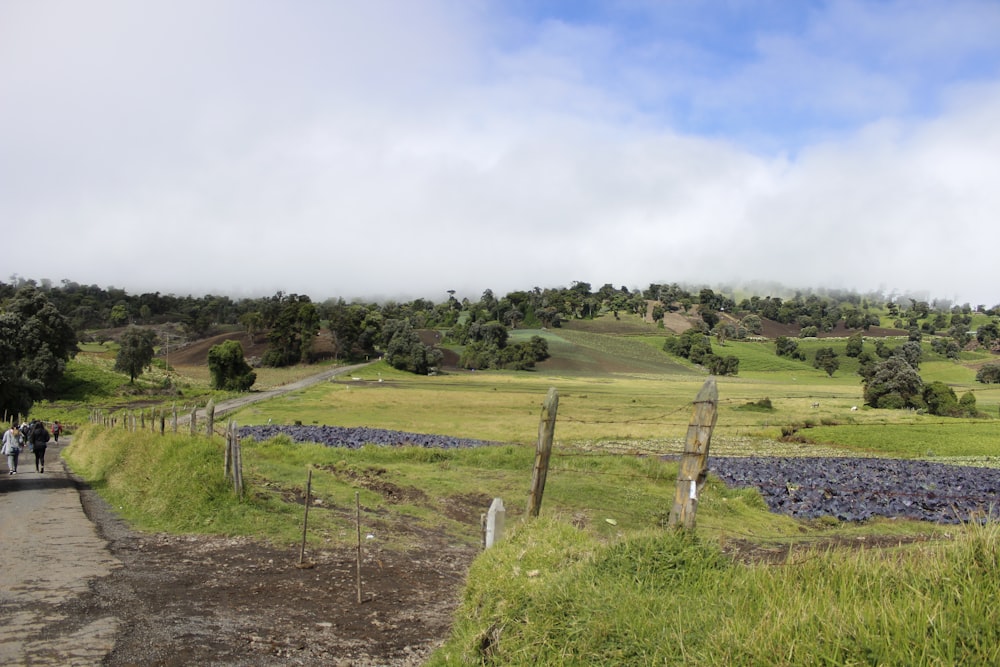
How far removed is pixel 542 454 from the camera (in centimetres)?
1050

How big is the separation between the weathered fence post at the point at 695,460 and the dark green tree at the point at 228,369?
9201 cm

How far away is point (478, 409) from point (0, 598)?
212ft

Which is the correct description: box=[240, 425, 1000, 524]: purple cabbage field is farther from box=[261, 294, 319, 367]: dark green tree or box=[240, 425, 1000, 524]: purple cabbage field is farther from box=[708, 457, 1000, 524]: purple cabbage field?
box=[261, 294, 319, 367]: dark green tree

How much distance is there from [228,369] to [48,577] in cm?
8687

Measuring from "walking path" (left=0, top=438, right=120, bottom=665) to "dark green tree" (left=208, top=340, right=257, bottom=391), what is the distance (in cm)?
7509

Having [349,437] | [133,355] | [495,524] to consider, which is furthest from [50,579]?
[133,355]

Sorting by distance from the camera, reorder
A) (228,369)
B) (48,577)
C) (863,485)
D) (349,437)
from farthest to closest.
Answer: (228,369) < (349,437) < (863,485) < (48,577)

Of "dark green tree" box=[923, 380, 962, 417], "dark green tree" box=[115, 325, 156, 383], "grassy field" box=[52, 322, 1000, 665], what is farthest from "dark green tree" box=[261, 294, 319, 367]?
"dark green tree" box=[923, 380, 962, 417]

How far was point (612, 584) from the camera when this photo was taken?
6242mm

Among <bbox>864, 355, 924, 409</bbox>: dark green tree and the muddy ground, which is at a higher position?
the muddy ground

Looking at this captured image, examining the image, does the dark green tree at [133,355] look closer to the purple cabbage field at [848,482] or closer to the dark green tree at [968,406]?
the purple cabbage field at [848,482]

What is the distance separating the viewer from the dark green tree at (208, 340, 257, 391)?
3637 inches

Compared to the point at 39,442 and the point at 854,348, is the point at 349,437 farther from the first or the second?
the point at 854,348

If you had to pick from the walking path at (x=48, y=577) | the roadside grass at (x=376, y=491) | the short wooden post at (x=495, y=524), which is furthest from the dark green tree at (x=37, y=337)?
the short wooden post at (x=495, y=524)
